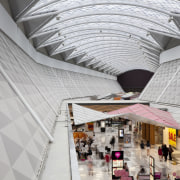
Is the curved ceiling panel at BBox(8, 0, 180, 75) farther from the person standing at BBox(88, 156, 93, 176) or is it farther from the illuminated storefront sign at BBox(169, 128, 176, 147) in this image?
the person standing at BBox(88, 156, 93, 176)

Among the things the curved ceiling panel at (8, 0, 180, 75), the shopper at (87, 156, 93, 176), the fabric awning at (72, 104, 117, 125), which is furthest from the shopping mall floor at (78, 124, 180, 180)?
the curved ceiling panel at (8, 0, 180, 75)

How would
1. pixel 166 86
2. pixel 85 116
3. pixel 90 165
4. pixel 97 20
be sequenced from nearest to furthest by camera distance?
pixel 85 116 → pixel 90 165 → pixel 166 86 → pixel 97 20

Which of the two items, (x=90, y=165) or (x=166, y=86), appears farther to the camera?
(x=166, y=86)

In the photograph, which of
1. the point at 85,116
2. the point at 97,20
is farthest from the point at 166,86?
the point at 85,116

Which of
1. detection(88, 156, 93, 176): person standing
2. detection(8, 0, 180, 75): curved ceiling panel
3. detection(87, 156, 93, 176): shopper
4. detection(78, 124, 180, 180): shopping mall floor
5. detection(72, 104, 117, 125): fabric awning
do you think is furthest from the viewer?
detection(8, 0, 180, 75): curved ceiling panel

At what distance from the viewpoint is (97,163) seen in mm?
19562

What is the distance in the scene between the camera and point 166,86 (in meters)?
25.9

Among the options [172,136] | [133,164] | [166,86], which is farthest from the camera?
[166,86]

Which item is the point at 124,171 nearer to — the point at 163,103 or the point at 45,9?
the point at 163,103

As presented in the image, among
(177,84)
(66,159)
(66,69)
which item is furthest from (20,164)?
(66,69)

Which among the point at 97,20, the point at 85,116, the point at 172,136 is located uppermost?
the point at 97,20

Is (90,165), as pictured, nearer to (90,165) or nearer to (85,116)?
(90,165)

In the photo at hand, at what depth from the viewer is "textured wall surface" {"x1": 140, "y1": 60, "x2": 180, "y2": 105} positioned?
2370 centimetres

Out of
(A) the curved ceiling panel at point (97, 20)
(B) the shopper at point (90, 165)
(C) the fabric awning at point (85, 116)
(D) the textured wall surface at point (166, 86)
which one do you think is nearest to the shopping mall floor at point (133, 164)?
(B) the shopper at point (90, 165)
